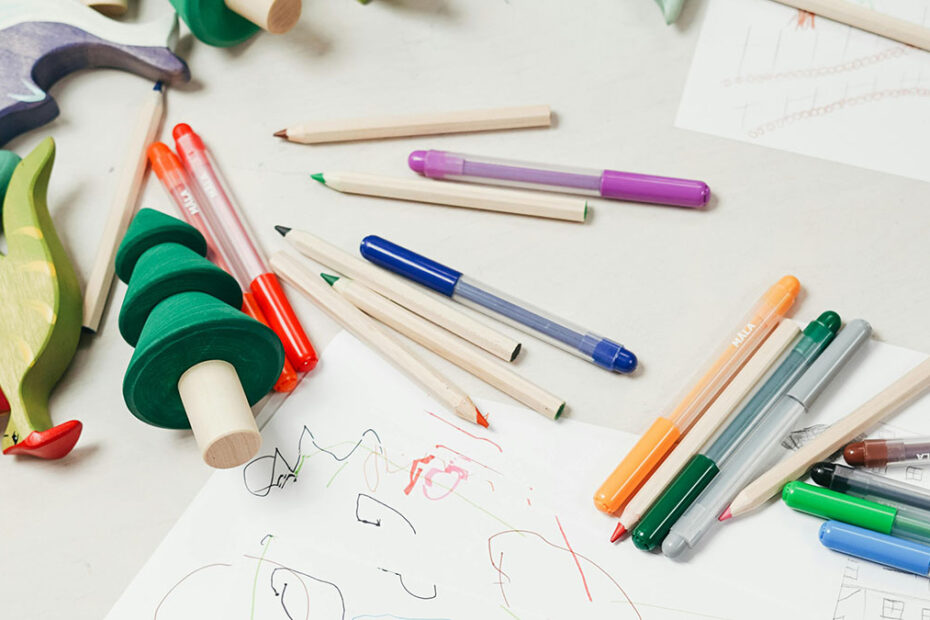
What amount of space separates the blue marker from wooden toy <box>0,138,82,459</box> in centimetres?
20

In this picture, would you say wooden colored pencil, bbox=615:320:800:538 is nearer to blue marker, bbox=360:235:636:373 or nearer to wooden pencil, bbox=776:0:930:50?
blue marker, bbox=360:235:636:373

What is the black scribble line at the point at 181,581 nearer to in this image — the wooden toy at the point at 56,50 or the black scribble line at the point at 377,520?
the black scribble line at the point at 377,520

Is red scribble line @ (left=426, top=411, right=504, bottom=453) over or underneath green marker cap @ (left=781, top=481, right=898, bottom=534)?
underneath

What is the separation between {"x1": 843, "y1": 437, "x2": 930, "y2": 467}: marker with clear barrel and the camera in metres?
0.48

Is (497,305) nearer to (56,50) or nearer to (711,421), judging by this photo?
(711,421)

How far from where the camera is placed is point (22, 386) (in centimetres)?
53

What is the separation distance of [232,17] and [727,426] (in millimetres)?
477

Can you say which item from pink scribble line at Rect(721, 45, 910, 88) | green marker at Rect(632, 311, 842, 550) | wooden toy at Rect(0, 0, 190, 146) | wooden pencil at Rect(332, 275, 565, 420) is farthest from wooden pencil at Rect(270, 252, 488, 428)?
pink scribble line at Rect(721, 45, 910, 88)

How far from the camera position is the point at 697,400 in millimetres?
521

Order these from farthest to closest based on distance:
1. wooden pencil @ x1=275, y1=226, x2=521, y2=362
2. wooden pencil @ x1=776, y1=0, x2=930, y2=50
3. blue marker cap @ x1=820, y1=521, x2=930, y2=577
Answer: wooden pencil @ x1=776, y1=0, x2=930, y2=50 → wooden pencil @ x1=275, y1=226, x2=521, y2=362 → blue marker cap @ x1=820, y1=521, x2=930, y2=577

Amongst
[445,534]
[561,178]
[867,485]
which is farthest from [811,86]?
[445,534]

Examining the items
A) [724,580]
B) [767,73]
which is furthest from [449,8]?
[724,580]

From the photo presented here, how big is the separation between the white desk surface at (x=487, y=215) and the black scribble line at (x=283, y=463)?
0.04 m

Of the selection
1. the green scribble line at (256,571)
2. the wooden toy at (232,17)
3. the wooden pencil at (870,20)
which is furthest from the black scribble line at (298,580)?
the wooden pencil at (870,20)
